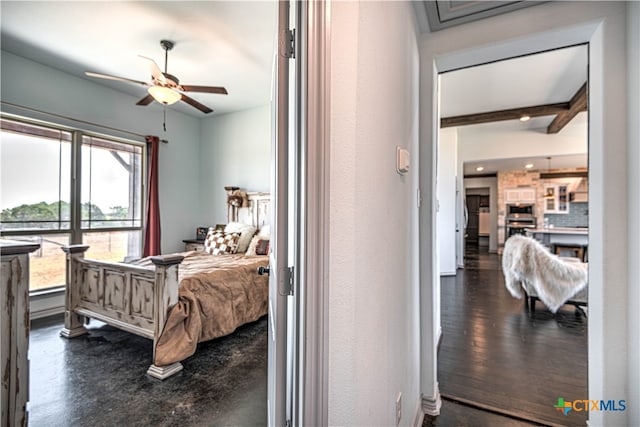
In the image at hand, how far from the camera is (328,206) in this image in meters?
0.83

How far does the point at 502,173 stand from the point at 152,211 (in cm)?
A: 1001

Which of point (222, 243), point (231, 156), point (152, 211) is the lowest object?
point (222, 243)

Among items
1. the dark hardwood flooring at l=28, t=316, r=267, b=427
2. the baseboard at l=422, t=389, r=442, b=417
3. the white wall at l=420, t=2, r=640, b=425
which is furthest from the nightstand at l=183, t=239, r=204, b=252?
the white wall at l=420, t=2, r=640, b=425

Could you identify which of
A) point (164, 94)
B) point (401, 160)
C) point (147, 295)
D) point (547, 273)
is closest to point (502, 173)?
point (547, 273)

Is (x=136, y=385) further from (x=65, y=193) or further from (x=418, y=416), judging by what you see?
(x=65, y=193)

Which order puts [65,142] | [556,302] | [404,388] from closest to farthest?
[404,388], [556,302], [65,142]

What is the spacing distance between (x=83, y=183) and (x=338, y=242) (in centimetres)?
443

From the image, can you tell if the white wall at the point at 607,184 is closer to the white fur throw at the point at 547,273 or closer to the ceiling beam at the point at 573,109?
the white fur throw at the point at 547,273

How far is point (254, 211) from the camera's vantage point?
4.62 m

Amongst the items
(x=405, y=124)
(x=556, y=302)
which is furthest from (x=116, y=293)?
(x=556, y=302)

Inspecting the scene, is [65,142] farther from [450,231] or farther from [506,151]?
[506,151]

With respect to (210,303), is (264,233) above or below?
above

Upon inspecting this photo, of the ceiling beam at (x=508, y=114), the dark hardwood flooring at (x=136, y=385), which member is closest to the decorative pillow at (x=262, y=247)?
the dark hardwood flooring at (x=136, y=385)

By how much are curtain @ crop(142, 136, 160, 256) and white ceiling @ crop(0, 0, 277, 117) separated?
41.8 inches
